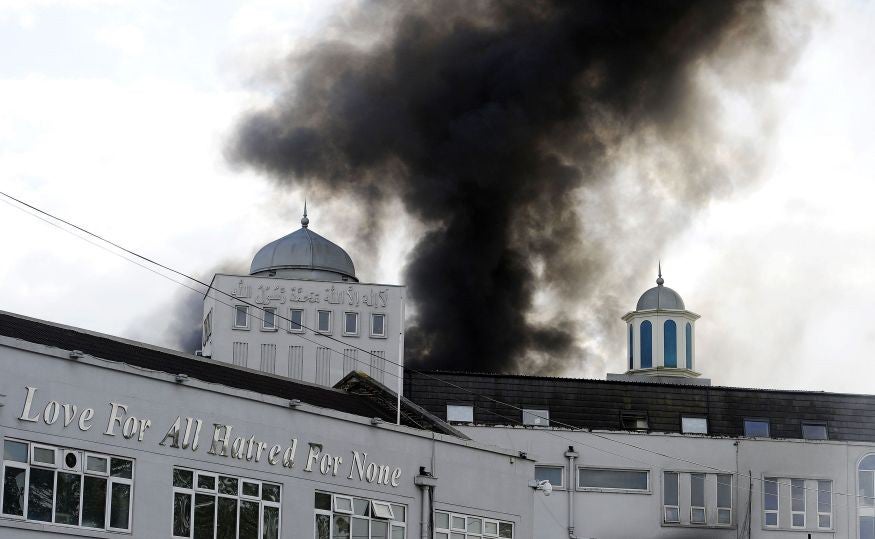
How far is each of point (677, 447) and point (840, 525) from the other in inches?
324

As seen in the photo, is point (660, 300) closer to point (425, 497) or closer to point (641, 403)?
point (641, 403)

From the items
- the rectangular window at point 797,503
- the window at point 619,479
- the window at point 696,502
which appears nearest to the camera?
the window at point 619,479

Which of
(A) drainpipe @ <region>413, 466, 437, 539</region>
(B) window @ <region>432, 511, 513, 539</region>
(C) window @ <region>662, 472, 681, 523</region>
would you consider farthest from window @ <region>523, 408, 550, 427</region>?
(A) drainpipe @ <region>413, 466, 437, 539</region>

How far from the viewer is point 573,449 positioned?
70688mm

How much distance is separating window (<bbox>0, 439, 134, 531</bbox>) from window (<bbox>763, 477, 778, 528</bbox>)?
41551 mm

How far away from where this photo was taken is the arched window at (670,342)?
317 feet

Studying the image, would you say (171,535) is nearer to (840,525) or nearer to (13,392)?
(13,392)

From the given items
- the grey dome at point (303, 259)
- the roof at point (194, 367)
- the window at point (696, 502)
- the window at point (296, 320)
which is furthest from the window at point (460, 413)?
the roof at point (194, 367)

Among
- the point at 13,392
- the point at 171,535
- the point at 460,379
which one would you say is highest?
the point at 460,379

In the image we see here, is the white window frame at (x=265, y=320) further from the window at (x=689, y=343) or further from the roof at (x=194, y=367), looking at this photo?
the roof at (x=194, y=367)

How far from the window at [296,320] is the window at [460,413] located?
1264 cm

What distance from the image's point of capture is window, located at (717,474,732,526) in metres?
71.6

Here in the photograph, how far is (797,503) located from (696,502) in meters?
4.76

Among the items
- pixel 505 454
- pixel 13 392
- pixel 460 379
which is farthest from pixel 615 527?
pixel 13 392
